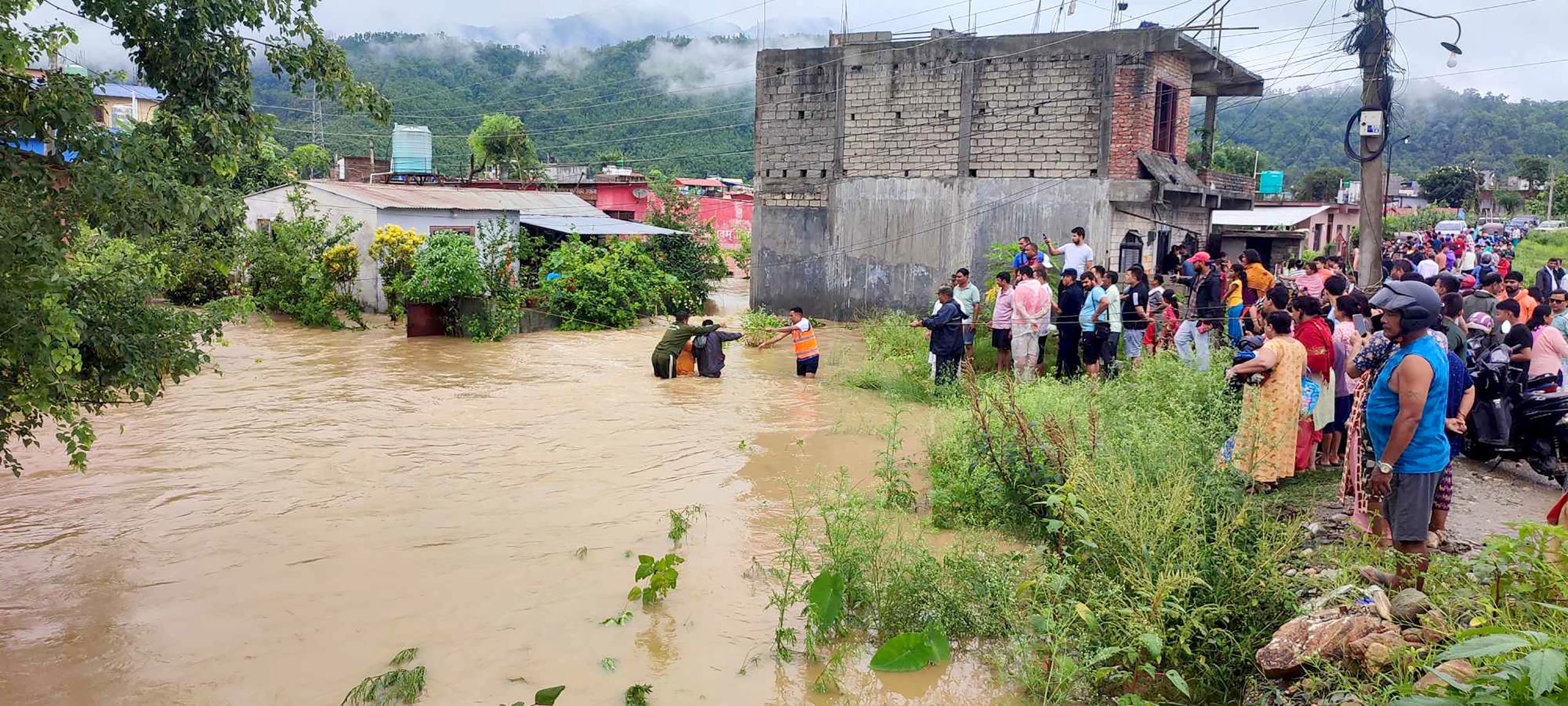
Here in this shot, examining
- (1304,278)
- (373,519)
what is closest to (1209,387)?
(1304,278)

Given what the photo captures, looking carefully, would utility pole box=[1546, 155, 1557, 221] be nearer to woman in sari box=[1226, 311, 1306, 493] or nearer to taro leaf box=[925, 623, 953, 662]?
woman in sari box=[1226, 311, 1306, 493]

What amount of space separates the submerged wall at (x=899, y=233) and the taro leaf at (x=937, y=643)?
527 inches

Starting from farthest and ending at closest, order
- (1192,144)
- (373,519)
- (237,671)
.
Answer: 1. (1192,144)
2. (373,519)
3. (237,671)

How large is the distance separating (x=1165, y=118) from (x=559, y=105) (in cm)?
5325

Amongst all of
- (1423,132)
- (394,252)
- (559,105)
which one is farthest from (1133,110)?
(1423,132)

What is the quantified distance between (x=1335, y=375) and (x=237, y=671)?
719cm

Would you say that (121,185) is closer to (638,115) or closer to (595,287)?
(595,287)

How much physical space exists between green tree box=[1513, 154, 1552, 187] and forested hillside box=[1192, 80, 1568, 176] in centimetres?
638

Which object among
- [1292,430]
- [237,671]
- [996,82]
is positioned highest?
[996,82]

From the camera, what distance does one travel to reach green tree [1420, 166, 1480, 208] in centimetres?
5156

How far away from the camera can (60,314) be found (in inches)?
172

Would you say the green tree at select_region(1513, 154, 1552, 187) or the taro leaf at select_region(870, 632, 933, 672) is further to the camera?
the green tree at select_region(1513, 154, 1552, 187)

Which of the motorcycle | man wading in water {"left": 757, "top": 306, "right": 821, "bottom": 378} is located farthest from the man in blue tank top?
man wading in water {"left": 757, "top": 306, "right": 821, "bottom": 378}

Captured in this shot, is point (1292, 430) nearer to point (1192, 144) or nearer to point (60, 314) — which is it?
point (60, 314)
